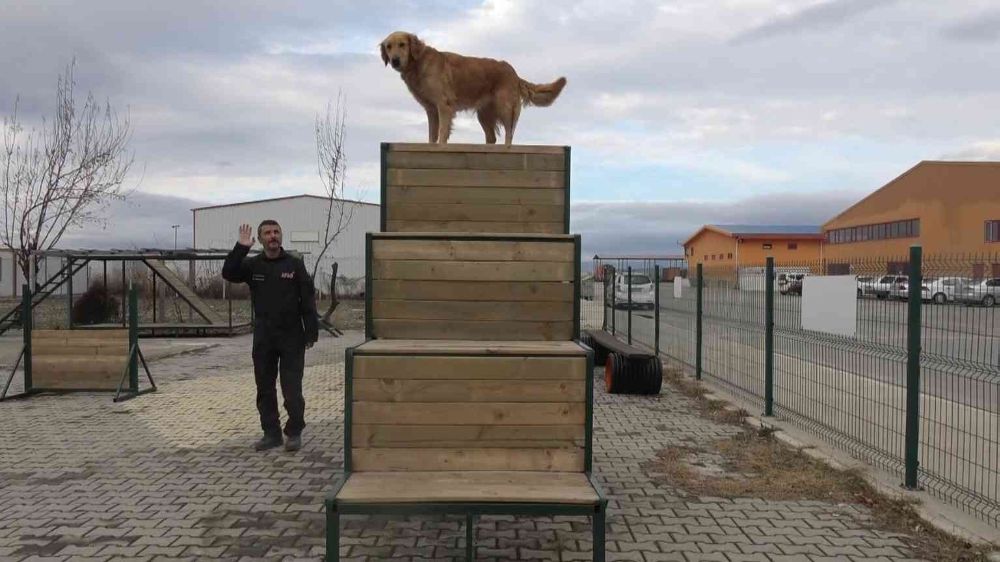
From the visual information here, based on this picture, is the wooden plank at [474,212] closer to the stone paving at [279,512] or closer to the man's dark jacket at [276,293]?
the man's dark jacket at [276,293]

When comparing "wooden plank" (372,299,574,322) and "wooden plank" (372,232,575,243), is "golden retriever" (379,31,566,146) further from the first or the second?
"wooden plank" (372,299,574,322)

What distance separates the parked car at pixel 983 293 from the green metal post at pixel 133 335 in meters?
8.52

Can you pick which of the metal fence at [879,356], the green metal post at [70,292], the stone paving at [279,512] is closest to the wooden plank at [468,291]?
the stone paving at [279,512]

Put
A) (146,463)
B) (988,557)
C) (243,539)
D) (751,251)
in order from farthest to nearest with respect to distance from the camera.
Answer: (751,251)
(146,463)
(243,539)
(988,557)

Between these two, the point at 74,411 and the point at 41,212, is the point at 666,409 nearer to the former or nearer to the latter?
the point at 74,411

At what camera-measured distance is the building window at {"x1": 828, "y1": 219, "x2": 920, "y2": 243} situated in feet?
163

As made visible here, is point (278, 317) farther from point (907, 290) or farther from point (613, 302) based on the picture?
point (613, 302)

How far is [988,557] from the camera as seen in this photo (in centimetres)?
388

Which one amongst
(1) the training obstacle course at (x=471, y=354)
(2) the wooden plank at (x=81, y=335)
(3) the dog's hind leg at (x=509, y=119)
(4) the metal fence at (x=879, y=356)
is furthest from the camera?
(2) the wooden plank at (x=81, y=335)

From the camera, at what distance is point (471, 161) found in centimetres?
551

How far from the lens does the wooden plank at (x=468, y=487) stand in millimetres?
3479

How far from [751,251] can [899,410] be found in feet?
197

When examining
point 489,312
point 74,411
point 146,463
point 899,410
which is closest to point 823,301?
point 899,410

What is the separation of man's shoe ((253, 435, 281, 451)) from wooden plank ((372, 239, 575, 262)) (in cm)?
277
